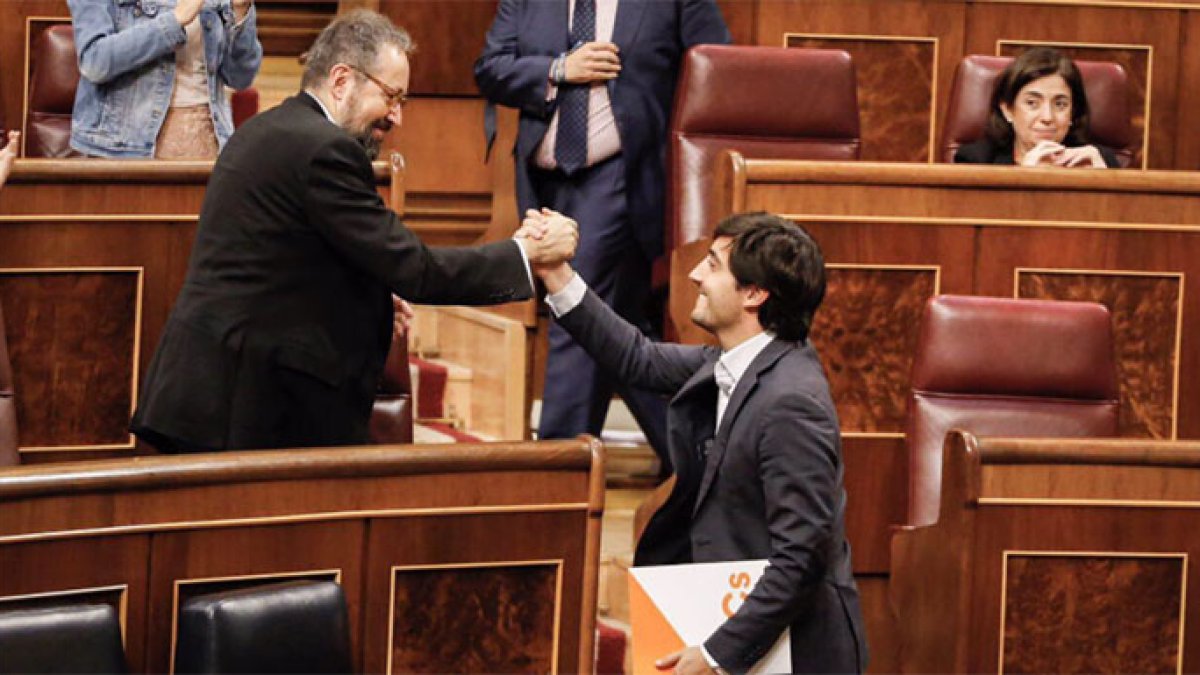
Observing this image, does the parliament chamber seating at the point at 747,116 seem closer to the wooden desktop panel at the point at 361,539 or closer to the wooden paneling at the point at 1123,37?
the wooden paneling at the point at 1123,37

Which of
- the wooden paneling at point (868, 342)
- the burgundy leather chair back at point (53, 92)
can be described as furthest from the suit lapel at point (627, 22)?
the burgundy leather chair back at point (53, 92)

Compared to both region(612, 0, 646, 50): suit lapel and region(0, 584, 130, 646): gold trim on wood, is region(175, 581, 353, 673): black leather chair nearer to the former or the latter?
region(0, 584, 130, 646): gold trim on wood

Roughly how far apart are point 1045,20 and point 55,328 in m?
0.99

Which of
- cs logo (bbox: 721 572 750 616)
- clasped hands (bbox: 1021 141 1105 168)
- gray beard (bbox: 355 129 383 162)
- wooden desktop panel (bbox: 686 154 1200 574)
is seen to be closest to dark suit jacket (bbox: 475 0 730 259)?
wooden desktop panel (bbox: 686 154 1200 574)

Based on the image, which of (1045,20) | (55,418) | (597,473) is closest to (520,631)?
(597,473)

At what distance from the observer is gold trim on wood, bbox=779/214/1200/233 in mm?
1305

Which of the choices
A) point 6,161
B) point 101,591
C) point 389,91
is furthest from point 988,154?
point 101,591

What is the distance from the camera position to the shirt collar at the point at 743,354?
0.98 meters

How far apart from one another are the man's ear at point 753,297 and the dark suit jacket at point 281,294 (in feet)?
0.55

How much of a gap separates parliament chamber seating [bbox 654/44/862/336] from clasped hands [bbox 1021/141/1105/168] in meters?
0.17

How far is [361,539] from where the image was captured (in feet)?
3.05

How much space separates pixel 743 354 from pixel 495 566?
0.54ft

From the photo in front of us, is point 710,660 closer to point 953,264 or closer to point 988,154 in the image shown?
point 953,264

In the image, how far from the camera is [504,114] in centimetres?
A: 186
